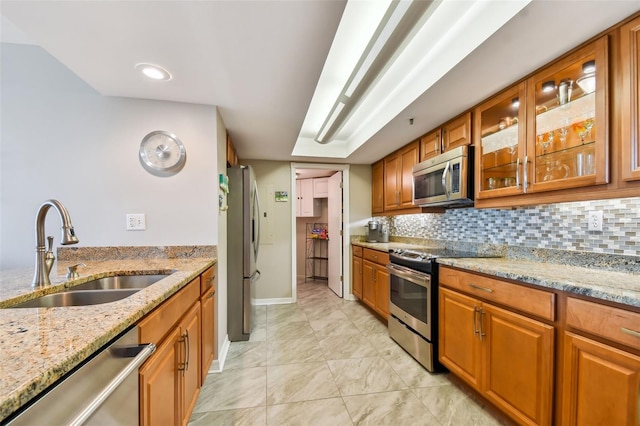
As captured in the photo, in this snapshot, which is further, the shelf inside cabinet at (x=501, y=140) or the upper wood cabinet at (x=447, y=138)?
the upper wood cabinet at (x=447, y=138)

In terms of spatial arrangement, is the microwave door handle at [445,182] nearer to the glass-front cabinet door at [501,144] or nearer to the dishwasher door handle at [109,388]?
the glass-front cabinet door at [501,144]

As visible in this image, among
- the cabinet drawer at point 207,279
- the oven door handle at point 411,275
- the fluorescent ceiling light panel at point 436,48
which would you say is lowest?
the oven door handle at point 411,275

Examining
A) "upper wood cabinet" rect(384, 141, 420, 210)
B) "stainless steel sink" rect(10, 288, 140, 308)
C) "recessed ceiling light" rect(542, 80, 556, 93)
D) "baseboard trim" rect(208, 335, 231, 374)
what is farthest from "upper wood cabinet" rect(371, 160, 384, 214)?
"stainless steel sink" rect(10, 288, 140, 308)

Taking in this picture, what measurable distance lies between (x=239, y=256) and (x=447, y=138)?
2.25 m

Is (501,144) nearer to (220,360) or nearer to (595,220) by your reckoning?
(595,220)

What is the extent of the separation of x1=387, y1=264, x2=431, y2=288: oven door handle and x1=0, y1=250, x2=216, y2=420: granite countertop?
68.1 inches

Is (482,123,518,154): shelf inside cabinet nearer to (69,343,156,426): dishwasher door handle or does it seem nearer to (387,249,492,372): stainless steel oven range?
(387,249,492,372): stainless steel oven range

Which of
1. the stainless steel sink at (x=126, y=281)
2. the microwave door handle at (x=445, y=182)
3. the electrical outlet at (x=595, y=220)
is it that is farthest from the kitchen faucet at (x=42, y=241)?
the electrical outlet at (x=595, y=220)

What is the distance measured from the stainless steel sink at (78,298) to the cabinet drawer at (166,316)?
218 mm

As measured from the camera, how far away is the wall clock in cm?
198

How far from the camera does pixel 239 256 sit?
8.54 ft

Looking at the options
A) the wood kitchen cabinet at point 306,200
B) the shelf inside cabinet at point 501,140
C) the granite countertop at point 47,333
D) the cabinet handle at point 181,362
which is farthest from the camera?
the wood kitchen cabinet at point 306,200

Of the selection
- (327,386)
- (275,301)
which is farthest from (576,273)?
(275,301)

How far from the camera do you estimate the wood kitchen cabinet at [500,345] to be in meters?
1.29
